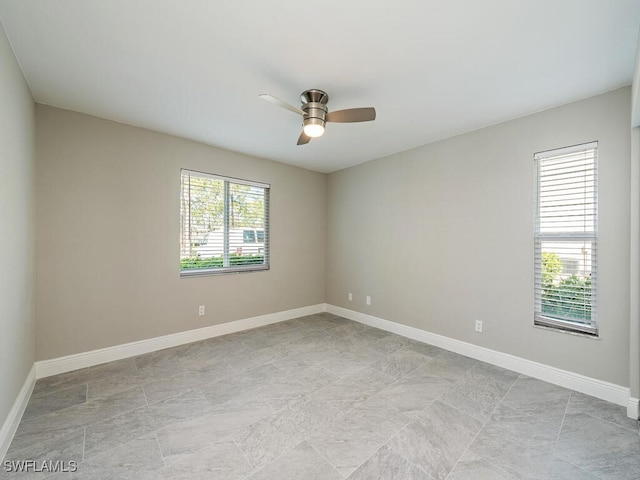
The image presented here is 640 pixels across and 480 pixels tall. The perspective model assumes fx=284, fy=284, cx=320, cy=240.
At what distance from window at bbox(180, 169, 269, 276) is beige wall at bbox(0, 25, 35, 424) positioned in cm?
136

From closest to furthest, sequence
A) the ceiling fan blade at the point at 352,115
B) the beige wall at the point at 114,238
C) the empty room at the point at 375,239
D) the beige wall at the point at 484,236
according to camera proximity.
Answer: the empty room at the point at 375,239
the ceiling fan blade at the point at 352,115
the beige wall at the point at 484,236
the beige wall at the point at 114,238

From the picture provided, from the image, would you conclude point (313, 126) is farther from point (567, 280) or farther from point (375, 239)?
point (567, 280)

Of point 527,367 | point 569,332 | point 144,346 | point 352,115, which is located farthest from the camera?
point 144,346

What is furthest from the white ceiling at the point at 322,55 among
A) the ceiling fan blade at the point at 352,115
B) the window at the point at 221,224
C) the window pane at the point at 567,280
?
the window pane at the point at 567,280

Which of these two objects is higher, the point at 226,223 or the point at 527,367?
the point at 226,223

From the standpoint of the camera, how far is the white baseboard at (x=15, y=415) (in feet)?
5.61

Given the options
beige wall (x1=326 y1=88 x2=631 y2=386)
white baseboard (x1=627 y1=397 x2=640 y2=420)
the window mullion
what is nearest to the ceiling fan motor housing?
beige wall (x1=326 y1=88 x2=631 y2=386)

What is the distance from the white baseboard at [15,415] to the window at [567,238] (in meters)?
4.14

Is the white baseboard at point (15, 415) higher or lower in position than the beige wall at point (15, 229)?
lower

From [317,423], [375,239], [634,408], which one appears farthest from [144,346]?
[634,408]

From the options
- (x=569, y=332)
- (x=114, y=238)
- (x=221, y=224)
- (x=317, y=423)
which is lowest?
(x=317, y=423)

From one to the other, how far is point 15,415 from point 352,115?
10.6 ft

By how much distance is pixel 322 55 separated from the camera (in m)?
1.92

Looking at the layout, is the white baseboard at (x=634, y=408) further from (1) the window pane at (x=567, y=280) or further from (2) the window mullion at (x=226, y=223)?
(2) the window mullion at (x=226, y=223)
